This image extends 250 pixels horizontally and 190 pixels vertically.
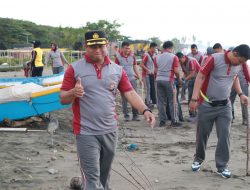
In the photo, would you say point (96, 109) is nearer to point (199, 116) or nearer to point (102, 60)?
point (102, 60)

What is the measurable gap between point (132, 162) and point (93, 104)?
2.65 m

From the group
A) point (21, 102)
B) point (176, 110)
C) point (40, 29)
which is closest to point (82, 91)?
point (21, 102)

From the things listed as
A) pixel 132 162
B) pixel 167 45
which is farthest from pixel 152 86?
pixel 132 162

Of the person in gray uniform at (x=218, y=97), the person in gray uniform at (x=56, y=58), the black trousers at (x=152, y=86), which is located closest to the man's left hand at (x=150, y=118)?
the person in gray uniform at (x=218, y=97)

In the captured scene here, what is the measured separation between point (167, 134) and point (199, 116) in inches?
137

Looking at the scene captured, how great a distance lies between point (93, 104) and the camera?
414 centimetres

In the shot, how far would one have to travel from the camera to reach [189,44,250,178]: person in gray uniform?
614 centimetres

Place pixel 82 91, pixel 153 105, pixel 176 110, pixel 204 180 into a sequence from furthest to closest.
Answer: pixel 153 105
pixel 176 110
pixel 204 180
pixel 82 91

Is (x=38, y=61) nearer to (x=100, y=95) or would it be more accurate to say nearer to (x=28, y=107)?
(x=28, y=107)

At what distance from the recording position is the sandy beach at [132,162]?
5.96 metres

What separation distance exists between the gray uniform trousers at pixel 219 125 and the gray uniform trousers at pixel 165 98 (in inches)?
164

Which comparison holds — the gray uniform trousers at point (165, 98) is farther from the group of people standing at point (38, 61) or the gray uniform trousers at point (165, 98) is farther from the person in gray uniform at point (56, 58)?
the person in gray uniform at point (56, 58)

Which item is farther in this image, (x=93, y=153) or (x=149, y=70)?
(x=149, y=70)

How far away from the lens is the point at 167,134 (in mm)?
9883
